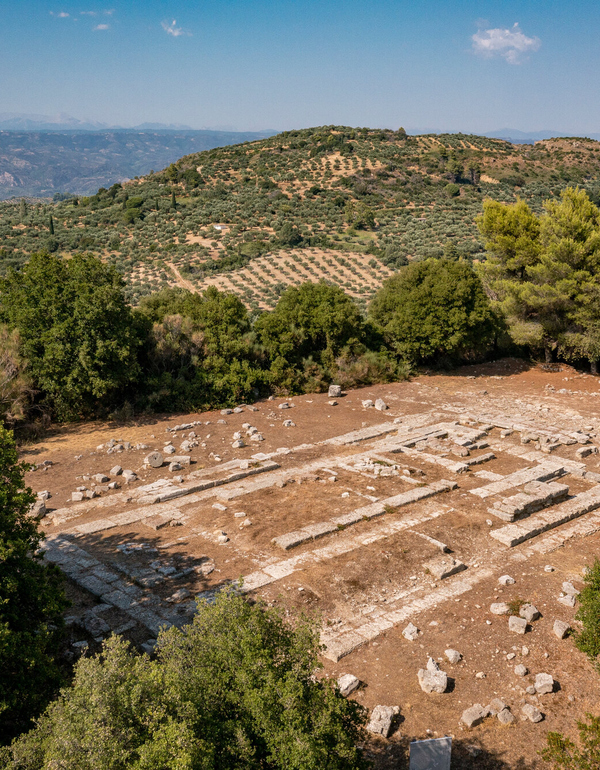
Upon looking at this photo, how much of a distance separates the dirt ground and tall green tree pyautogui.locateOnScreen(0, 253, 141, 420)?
1447mm

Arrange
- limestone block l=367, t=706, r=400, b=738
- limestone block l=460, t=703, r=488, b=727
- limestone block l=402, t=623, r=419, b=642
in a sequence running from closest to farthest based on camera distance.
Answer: limestone block l=367, t=706, r=400, b=738 → limestone block l=460, t=703, r=488, b=727 → limestone block l=402, t=623, r=419, b=642

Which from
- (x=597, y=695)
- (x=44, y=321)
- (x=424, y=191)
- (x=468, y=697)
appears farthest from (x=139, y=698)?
(x=424, y=191)

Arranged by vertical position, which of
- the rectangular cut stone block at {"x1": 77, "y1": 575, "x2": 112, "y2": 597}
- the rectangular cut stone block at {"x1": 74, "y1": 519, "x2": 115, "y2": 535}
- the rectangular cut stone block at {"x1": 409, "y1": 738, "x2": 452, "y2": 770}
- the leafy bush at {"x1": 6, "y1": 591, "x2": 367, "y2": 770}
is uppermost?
the leafy bush at {"x1": 6, "y1": 591, "x2": 367, "y2": 770}

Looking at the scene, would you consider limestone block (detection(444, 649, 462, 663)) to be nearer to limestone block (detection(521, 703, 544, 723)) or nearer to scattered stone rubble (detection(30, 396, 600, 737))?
scattered stone rubble (detection(30, 396, 600, 737))

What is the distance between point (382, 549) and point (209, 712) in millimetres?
6204

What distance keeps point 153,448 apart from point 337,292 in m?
10.5

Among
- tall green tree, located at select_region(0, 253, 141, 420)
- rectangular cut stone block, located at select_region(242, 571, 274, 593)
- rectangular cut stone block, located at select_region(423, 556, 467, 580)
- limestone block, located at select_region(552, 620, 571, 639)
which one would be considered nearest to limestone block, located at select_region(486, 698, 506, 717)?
limestone block, located at select_region(552, 620, 571, 639)

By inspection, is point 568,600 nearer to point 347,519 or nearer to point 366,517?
point 366,517

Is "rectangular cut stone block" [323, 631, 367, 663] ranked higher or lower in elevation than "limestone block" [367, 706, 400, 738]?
lower

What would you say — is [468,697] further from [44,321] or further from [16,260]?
[16,260]

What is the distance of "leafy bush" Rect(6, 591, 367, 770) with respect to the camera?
4.49 meters

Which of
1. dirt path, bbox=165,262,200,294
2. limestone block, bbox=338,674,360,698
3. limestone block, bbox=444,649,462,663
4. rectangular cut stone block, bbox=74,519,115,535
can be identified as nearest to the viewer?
limestone block, bbox=338,674,360,698

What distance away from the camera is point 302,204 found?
56.8 m

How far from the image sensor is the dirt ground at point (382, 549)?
24.3ft
